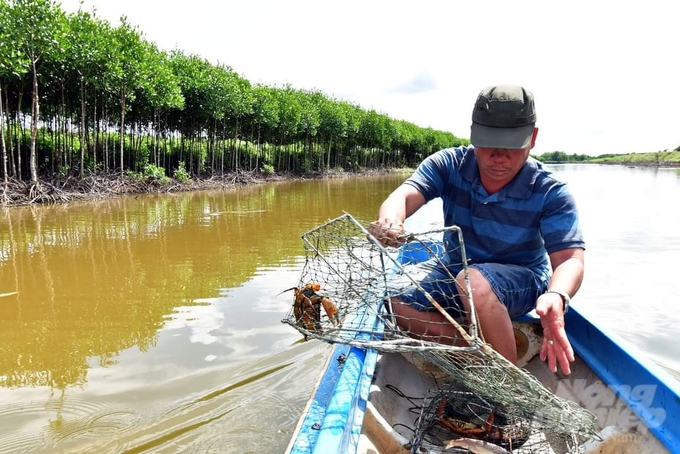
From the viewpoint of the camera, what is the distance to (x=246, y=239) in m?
9.55

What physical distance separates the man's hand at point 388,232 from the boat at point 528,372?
0.50 m

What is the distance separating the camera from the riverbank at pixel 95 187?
1352 cm

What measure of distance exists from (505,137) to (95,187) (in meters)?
17.3

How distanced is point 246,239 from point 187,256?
1831 mm

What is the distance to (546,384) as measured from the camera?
285cm

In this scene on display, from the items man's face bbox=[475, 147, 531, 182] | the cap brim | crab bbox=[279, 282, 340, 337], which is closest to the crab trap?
crab bbox=[279, 282, 340, 337]

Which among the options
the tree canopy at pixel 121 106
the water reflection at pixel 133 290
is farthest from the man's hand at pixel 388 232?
A: the tree canopy at pixel 121 106

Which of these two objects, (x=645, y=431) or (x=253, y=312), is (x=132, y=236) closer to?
(x=253, y=312)

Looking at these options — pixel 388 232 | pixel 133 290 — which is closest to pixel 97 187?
pixel 133 290

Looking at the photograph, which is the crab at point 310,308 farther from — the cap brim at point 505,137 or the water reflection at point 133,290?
the water reflection at point 133,290

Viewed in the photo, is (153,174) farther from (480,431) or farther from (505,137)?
(480,431)

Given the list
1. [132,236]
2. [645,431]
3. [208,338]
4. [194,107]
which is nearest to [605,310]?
[645,431]

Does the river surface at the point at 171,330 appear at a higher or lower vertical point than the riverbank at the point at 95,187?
lower

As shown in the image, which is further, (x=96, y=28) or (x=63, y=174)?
(x=63, y=174)
